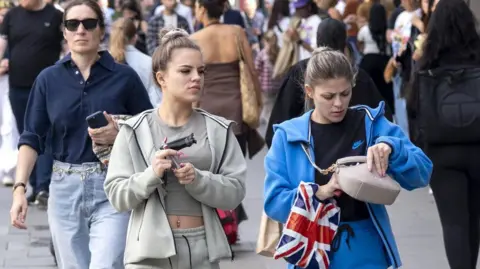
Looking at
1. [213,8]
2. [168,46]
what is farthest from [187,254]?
A: [213,8]

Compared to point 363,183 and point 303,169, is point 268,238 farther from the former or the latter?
point 363,183

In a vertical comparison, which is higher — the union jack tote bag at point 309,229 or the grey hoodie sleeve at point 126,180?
the grey hoodie sleeve at point 126,180

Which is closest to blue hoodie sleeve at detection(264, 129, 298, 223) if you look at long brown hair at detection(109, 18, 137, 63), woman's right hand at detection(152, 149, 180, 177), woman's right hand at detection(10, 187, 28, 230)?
woman's right hand at detection(152, 149, 180, 177)

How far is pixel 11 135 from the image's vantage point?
39.7 feet

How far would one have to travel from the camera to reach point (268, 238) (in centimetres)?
543

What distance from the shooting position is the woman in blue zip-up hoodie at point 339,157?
4.48 meters

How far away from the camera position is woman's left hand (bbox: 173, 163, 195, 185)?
14.1 feet

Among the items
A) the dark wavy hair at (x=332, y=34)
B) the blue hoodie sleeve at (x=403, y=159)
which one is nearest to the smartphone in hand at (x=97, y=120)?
the blue hoodie sleeve at (x=403, y=159)

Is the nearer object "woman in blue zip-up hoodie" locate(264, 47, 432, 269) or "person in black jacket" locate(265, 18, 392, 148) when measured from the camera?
"woman in blue zip-up hoodie" locate(264, 47, 432, 269)

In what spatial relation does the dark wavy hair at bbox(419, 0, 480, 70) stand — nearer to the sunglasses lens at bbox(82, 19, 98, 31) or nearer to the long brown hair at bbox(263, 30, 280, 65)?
the sunglasses lens at bbox(82, 19, 98, 31)

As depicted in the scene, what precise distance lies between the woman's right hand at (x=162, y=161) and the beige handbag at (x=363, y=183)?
0.62 metres

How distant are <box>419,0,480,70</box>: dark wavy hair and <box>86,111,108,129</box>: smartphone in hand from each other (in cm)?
222

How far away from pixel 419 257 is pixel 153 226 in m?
4.31

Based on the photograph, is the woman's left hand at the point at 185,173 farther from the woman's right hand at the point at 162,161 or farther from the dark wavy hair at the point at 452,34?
the dark wavy hair at the point at 452,34
